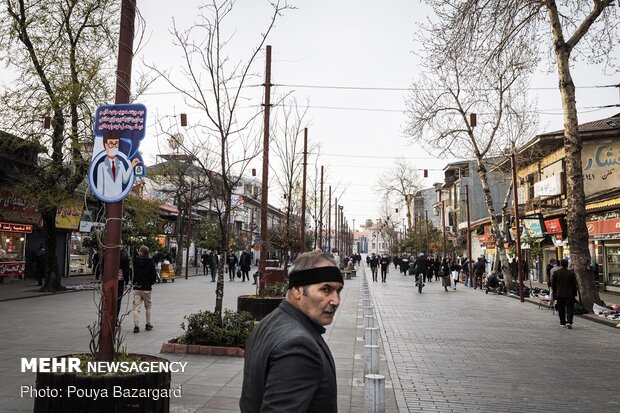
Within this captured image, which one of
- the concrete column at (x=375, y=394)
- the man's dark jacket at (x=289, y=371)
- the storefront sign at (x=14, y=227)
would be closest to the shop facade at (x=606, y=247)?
the concrete column at (x=375, y=394)

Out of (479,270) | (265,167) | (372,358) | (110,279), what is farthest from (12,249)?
(372,358)

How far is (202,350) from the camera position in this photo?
812 cm

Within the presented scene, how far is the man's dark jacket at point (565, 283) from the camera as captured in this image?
12.9 meters

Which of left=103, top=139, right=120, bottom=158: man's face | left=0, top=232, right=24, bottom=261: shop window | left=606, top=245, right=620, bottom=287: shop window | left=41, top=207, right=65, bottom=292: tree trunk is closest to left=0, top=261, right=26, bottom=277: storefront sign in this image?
left=0, top=232, right=24, bottom=261: shop window

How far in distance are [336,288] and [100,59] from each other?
1966 centimetres

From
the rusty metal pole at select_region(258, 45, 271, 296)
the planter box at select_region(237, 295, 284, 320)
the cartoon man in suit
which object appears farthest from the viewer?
the rusty metal pole at select_region(258, 45, 271, 296)

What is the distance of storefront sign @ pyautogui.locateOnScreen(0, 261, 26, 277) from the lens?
23.3m

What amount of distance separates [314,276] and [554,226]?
1099 inches

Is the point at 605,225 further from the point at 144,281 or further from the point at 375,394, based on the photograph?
the point at 375,394

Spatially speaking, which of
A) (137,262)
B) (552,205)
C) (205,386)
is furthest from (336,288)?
(552,205)

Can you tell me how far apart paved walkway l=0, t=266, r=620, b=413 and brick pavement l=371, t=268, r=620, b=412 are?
0.06ft

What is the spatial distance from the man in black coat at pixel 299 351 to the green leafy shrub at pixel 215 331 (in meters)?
6.42

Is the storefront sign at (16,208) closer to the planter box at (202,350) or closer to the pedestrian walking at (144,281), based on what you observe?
the pedestrian walking at (144,281)

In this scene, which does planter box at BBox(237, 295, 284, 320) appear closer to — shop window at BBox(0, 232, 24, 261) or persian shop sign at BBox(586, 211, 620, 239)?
persian shop sign at BBox(586, 211, 620, 239)
